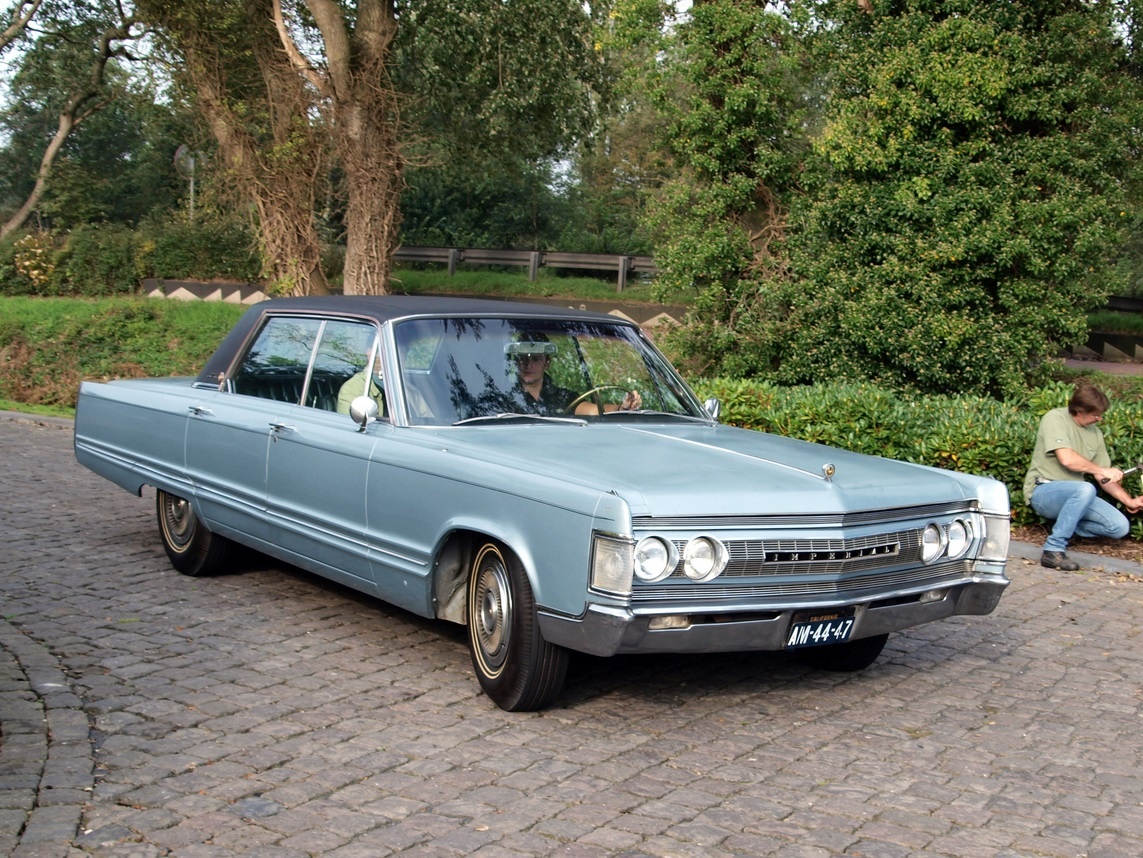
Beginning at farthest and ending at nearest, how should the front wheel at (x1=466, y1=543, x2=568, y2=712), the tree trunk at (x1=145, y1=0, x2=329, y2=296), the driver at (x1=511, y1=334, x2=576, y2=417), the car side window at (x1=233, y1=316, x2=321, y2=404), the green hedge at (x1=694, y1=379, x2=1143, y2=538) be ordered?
the tree trunk at (x1=145, y1=0, x2=329, y2=296) → the green hedge at (x1=694, y1=379, x2=1143, y2=538) → the car side window at (x1=233, y1=316, x2=321, y2=404) → the driver at (x1=511, y1=334, x2=576, y2=417) → the front wheel at (x1=466, y1=543, x2=568, y2=712)

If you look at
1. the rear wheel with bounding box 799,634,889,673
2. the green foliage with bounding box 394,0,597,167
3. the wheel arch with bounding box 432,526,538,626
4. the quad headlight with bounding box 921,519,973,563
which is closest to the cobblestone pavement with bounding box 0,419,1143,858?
the rear wheel with bounding box 799,634,889,673

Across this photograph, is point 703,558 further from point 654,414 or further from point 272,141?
point 272,141

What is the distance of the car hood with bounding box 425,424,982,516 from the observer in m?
5.18

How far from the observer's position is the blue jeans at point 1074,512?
370 inches

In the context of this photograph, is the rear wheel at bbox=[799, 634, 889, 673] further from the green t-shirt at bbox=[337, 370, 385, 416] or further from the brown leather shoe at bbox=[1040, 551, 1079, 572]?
the brown leather shoe at bbox=[1040, 551, 1079, 572]

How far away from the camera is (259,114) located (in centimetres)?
2042

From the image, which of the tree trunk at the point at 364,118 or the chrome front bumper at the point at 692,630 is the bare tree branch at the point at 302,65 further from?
the chrome front bumper at the point at 692,630

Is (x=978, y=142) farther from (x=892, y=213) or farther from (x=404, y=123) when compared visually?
(x=404, y=123)

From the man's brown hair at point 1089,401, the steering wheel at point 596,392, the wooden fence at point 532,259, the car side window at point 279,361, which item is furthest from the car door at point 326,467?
the wooden fence at point 532,259

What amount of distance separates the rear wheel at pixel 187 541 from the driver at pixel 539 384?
8.54 ft

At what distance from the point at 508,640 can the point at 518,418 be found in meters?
1.32

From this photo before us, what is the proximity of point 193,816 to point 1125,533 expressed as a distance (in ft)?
24.4

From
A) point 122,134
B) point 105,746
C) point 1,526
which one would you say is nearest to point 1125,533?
point 105,746

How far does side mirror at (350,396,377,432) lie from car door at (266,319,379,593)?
70 mm
